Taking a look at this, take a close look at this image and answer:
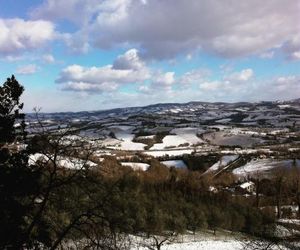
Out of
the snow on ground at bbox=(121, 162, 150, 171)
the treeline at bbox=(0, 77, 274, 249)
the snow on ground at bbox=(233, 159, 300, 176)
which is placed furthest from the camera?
the snow on ground at bbox=(233, 159, 300, 176)

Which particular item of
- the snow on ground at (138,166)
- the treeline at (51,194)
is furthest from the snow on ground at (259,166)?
the treeline at (51,194)

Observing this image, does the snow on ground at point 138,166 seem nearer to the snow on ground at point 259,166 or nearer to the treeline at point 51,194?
the snow on ground at point 259,166

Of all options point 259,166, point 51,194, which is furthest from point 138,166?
point 51,194

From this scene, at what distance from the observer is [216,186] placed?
14400 centimetres

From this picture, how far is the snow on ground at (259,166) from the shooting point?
17425 cm

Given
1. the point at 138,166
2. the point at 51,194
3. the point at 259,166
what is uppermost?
the point at 51,194

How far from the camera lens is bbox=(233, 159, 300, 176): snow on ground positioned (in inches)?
6860

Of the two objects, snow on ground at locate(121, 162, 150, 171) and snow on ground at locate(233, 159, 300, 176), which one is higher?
snow on ground at locate(121, 162, 150, 171)

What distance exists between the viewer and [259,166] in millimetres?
181625

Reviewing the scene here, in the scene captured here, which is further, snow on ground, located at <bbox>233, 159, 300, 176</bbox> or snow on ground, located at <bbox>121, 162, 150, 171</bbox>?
snow on ground, located at <bbox>233, 159, 300, 176</bbox>

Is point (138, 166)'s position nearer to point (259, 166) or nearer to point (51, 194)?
point (259, 166)

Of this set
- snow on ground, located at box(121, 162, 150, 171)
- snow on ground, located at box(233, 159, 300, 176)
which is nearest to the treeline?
snow on ground, located at box(121, 162, 150, 171)

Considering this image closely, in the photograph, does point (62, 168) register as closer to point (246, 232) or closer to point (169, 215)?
point (169, 215)

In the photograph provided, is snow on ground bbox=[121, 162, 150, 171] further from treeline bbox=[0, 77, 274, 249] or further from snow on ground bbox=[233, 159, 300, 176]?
treeline bbox=[0, 77, 274, 249]
